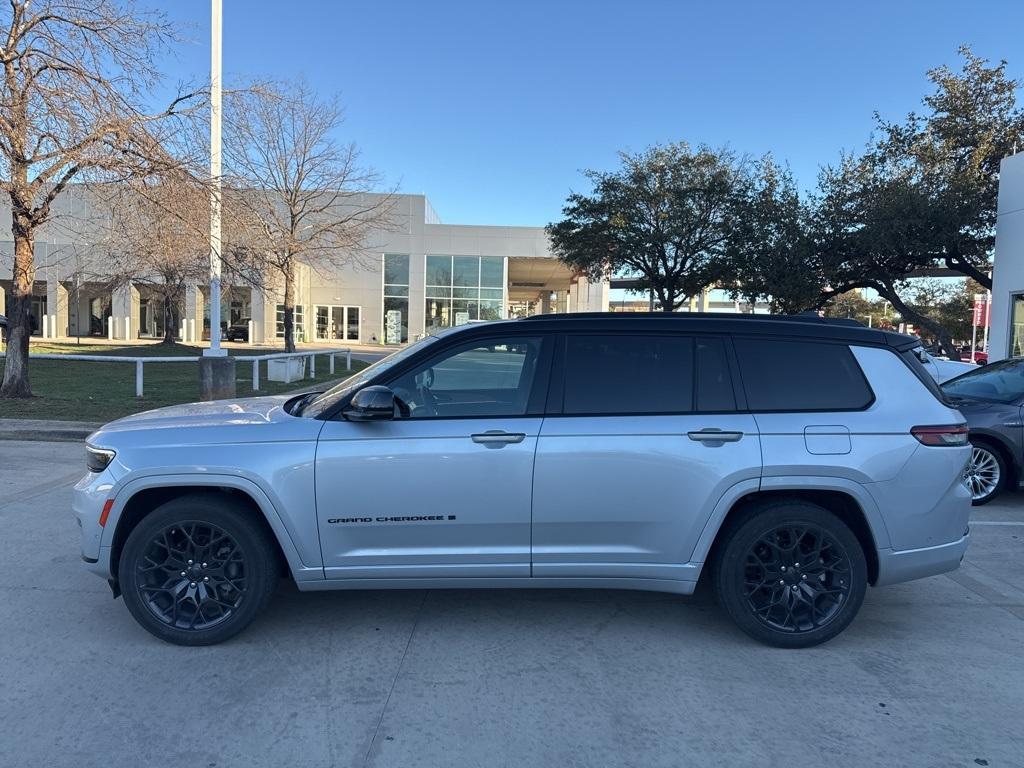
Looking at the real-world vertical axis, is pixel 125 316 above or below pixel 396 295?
below

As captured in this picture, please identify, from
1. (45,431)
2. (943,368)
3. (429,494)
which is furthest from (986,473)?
(45,431)

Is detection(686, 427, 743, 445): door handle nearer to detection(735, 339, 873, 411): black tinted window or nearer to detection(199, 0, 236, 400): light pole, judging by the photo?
detection(735, 339, 873, 411): black tinted window

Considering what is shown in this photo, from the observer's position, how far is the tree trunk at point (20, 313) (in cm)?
1267

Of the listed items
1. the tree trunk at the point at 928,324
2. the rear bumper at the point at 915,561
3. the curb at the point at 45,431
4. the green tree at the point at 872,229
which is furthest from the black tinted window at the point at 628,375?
the tree trunk at the point at 928,324

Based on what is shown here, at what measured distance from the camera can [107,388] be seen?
651 inches

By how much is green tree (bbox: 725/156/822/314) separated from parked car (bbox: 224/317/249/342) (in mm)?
28687

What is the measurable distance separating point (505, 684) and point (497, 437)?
3.97 feet

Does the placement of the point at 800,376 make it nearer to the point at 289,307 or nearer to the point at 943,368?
the point at 943,368

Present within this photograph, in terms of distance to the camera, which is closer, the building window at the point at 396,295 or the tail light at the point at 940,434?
the tail light at the point at 940,434

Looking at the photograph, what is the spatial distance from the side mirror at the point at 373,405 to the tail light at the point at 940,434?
9.13ft

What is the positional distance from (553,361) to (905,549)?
7.08 feet

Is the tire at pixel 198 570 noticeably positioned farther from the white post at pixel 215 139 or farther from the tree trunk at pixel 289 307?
the tree trunk at pixel 289 307

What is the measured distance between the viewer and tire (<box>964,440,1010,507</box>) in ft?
23.8

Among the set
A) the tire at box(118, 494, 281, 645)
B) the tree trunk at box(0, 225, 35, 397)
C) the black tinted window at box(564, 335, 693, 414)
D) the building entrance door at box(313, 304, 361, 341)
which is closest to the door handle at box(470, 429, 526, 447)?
the black tinted window at box(564, 335, 693, 414)
